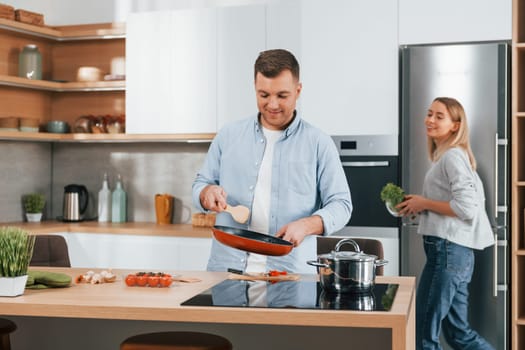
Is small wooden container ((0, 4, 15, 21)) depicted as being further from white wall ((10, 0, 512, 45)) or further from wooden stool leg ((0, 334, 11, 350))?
wooden stool leg ((0, 334, 11, 350))

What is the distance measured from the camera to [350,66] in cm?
473

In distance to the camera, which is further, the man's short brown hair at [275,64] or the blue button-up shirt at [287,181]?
the blue button-up shirt at [287,181]

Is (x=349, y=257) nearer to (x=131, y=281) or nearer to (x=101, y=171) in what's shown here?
(x=131, y=281)

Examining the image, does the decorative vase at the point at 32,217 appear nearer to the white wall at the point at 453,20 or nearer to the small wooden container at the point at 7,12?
the small wooden container at the point at 7,12

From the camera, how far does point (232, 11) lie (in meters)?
5.12

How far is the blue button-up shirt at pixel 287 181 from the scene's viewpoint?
298 centimetres

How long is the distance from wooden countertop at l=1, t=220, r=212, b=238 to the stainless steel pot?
2559 mm

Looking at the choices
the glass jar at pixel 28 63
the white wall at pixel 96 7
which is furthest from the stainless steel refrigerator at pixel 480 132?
the glass jar at pixel 28 63

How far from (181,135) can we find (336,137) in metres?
1.11

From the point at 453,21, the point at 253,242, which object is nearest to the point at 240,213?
the point at 253,242

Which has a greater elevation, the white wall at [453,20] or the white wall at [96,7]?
the white wall at [96,7]

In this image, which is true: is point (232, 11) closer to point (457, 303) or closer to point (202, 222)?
point (202, 222)

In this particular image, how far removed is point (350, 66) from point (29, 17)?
225cm

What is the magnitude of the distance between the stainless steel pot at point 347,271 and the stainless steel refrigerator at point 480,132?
2.21 m
